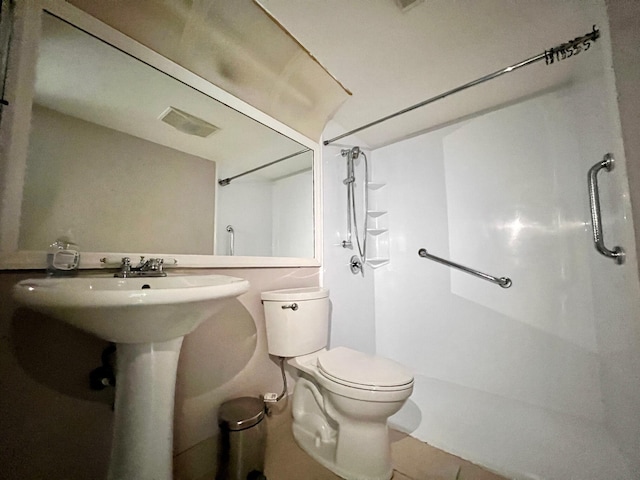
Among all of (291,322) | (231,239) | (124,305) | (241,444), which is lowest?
(241,444)

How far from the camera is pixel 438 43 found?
1.05 meters

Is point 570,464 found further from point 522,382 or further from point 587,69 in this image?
point 587,69

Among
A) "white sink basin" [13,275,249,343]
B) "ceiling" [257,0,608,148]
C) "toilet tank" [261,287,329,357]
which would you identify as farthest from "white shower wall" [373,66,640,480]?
"white sink basin" [13,275,249,343]

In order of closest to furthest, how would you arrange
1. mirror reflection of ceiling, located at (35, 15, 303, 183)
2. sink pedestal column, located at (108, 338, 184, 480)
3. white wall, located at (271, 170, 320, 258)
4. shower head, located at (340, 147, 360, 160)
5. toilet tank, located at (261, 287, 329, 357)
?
1. sink pedestal column, located at (108, 338, 184, 480)
2. mirror reflection of ceiling, located at (35, 15, 303, 183)
3. toilet tank, located at (261, 287, 329, 357)
4. white wall, located at (271, 170, 320, 258)
5. shower head, located at (340, 147, 360, 160)

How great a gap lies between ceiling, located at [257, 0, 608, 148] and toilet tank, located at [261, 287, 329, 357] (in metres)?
1.19

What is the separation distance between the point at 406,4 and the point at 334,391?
1510 millimetres

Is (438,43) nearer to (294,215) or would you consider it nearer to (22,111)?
(294,215)

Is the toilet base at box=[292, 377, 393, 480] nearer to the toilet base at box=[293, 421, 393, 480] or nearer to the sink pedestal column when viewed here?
the toilet base at box=[293, 421, 393, 480]

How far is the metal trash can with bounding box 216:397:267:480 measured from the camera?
2.67 ft

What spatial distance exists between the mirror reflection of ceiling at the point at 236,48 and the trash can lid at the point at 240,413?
140cm

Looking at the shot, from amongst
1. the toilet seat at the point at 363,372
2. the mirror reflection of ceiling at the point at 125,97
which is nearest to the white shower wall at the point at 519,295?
the toilet seat at the point at 363,372

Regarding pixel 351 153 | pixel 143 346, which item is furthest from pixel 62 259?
pixel 351 153

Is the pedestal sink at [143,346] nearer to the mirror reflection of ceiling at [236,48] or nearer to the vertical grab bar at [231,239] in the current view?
the vertical grab bar at [231,239]

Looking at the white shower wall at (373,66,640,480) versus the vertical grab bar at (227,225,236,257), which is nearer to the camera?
the white shower wall at (373,66,640,480)
